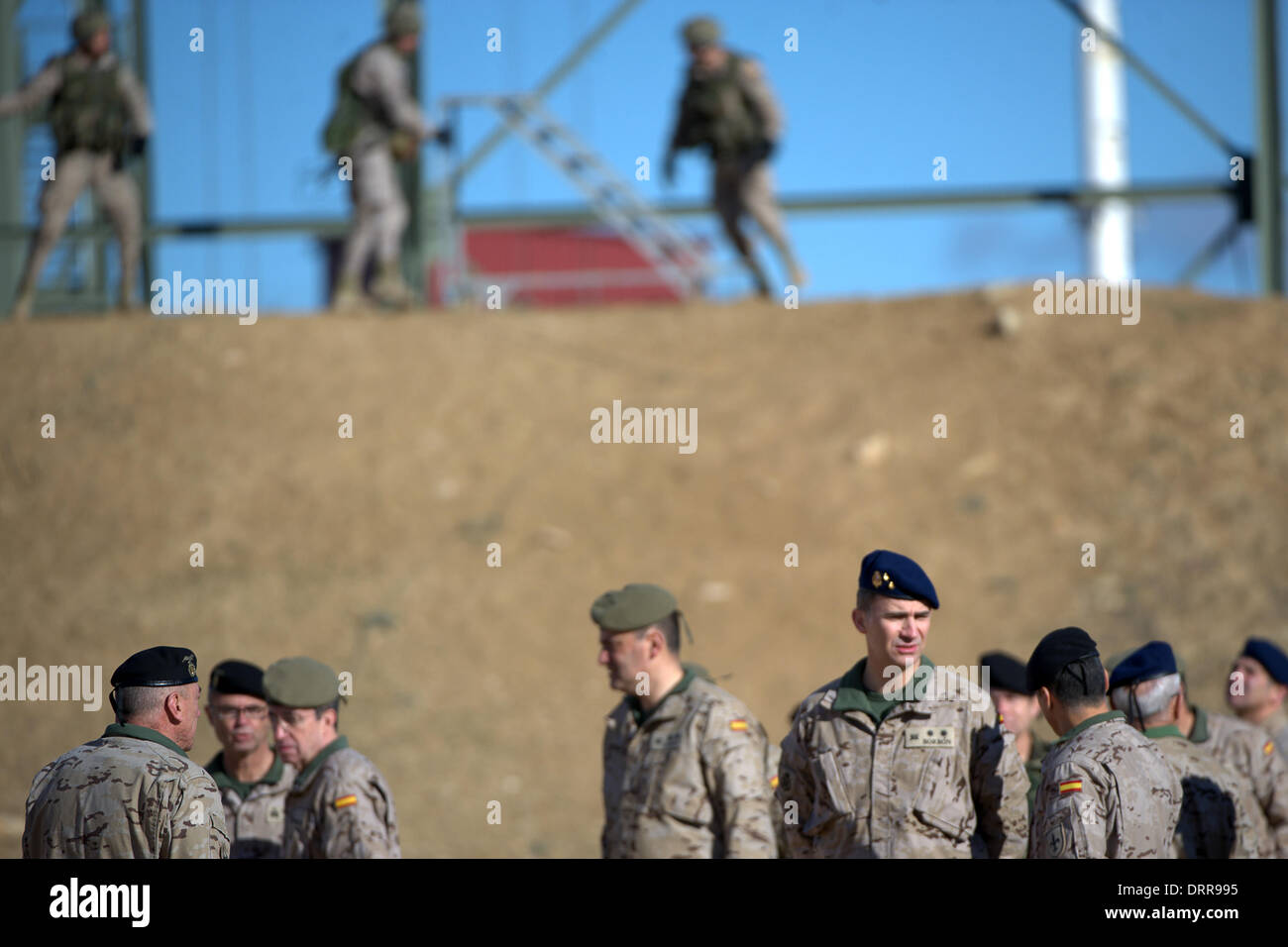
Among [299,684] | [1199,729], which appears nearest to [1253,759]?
[1199,729]

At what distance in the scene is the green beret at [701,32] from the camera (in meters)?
12.8

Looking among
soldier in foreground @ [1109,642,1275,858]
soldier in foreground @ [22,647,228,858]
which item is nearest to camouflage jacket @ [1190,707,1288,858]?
soldier in foreground @ [1109,642,1275,858]

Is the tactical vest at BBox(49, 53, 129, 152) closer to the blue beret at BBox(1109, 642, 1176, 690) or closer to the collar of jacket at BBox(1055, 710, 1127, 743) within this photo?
the blue beret at BBox(1109, 642, 1176, 690)

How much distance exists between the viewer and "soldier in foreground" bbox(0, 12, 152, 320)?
1260 centimetres

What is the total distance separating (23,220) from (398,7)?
14.7ft

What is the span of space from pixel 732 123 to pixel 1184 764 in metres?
8.83

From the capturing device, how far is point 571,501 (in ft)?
38.3

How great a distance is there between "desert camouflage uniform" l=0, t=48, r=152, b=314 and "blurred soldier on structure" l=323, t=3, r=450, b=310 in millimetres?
1673

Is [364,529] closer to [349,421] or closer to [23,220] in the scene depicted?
[349,421]

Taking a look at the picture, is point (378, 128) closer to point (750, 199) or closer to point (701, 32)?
point (701, 32)

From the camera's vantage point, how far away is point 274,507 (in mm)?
11773

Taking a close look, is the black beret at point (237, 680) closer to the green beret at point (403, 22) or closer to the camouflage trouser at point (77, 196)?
the camouflage trouser at point (77, 196)

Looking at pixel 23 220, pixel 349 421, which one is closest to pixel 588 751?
pixel 349 421

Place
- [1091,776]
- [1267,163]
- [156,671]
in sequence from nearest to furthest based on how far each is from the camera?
[1091,776]
[156,671]
[1267,163]
